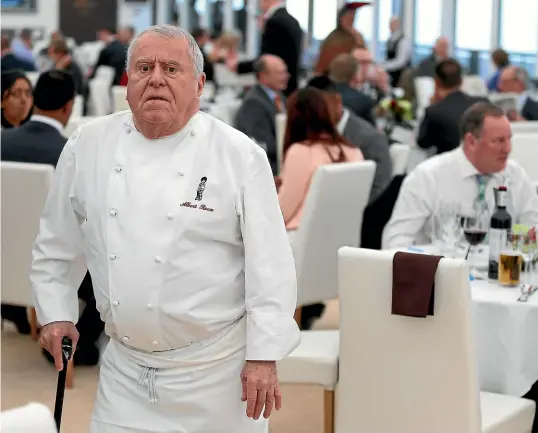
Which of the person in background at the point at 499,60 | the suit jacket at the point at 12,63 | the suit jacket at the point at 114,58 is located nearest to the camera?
the suit jacket at the point at 12,63

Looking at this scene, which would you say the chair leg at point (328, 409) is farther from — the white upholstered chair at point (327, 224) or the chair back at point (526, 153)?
the chair back at point (526, 153)

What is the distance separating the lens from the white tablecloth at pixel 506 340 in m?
3.47

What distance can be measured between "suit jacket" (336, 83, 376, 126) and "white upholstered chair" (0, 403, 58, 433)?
564cm

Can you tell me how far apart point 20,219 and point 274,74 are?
2.98 meters

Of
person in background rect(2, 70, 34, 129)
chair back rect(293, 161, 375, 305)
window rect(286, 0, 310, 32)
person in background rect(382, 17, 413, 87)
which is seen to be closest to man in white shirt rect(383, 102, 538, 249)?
chair back rect(293, 161, 375, 305)

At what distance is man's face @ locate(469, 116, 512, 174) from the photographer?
434 cm

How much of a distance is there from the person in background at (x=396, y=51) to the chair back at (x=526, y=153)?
8.98 m

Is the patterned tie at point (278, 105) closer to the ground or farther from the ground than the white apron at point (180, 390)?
farther from the ground

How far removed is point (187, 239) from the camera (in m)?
2.45

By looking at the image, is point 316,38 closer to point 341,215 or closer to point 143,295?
point 341,215

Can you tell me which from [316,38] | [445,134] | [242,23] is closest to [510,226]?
[445,134]

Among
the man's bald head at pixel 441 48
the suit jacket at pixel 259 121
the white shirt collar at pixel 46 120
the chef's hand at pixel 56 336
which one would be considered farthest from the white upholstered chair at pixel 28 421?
the man's bald head at pixel 441 48

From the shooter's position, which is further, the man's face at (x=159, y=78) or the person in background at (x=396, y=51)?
the person in background at (x=396, y=51)

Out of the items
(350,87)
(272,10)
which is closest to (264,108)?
(350,87)
